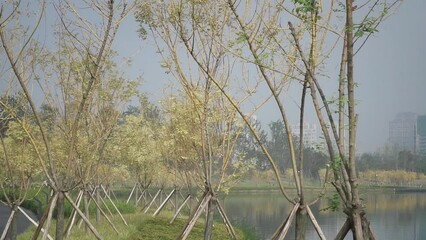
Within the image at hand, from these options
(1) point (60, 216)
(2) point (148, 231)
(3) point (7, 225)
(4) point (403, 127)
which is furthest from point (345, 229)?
(4) point (403, 127)

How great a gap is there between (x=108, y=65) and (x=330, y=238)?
8.96 metres

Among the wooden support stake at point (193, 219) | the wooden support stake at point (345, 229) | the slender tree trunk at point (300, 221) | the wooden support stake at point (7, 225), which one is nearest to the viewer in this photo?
the wooden support stake at point (345, 229)

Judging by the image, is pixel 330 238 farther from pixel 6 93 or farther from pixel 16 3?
pixel 16 3

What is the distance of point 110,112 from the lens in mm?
10477

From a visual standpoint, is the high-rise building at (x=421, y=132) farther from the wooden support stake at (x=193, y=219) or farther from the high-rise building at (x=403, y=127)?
the wooden support stake at (x=193, y=219)

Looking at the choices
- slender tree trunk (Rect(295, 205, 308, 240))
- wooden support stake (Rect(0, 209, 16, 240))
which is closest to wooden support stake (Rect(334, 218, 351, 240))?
slender tree trunk (Rect(295, 205, 308, 240))

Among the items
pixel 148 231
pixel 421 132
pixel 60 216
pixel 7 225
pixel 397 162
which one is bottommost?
pixel 148 231

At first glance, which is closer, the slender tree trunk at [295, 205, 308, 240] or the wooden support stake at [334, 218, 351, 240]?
the wooden support stake at [334, 218, 351, 240]

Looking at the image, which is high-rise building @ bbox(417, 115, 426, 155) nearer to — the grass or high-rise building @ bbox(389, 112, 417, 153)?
high-rise building @ bbox(389, 112, 417, 153)

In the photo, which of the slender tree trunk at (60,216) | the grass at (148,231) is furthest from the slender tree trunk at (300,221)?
the grass at (148,231)

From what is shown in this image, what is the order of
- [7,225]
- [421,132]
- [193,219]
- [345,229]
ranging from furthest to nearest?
[421,132] → [7,225] → [193,219] → [345,229]

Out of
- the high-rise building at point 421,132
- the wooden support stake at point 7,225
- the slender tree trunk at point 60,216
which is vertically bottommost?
the wooden support stake at point 7,225

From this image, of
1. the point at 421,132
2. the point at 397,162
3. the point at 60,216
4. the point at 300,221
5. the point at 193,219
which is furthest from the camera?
the point at 421,132

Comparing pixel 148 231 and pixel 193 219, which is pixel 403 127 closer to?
pixel 148 231
